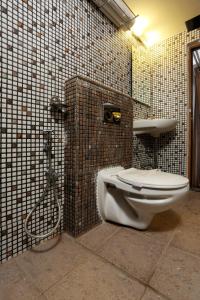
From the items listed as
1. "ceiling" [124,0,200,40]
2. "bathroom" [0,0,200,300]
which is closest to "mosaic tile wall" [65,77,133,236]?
"bathroom" [0,0,200,300]

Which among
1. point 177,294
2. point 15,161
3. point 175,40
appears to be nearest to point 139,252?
point 177,294

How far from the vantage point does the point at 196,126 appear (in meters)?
1.96

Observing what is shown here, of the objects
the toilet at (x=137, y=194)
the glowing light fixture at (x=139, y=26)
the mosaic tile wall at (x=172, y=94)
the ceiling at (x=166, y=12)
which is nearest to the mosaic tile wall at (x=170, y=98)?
the mosaic tile wall at (x=172, y=94)

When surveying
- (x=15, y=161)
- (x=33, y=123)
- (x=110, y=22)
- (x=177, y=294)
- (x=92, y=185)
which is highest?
(x=110, y=22)

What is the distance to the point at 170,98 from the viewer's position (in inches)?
82.7

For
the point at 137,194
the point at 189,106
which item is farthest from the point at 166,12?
the point at 137,194

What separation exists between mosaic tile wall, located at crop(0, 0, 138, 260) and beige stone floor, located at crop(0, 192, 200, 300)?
0.15 metres

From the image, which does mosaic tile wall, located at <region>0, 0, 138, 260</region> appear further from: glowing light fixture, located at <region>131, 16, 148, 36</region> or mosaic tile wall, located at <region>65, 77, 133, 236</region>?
glowing light fixture, located at <region>131, 16, 148, 36</region>

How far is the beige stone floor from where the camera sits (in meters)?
0.67

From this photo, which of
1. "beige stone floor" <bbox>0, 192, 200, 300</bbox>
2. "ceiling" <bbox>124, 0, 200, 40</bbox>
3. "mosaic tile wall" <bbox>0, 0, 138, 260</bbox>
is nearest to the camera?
"beige stone floor" <bbox>0, 192, 200, 300</bbox>

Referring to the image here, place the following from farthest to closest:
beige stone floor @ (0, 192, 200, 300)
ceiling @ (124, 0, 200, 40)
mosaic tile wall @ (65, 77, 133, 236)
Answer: ceiling @ (124, 0, 200, 40) < mosaic tile wall @ (65, 77, 133, 236) < beige stone floor @ (0, 192, 200, 300)

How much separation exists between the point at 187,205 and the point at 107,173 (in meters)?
0.95

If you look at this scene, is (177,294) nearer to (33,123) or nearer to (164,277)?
(164,277)

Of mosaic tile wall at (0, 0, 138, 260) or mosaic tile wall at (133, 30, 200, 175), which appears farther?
mosaic tile wall at (133, 30, 200, 175)
